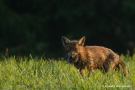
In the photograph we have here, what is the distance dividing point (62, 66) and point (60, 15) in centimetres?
1402

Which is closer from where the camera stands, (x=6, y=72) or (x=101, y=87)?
(x=101, y=87)

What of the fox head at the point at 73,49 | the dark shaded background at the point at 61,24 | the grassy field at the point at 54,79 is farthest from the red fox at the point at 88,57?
the dark shaded background at the point at 61,24

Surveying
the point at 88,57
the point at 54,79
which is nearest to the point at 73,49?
the point at 88,57

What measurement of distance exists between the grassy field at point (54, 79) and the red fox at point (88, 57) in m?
0.12

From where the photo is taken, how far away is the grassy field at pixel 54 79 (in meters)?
8.73

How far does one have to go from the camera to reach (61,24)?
84.8ft

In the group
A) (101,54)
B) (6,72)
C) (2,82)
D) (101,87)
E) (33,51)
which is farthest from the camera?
(33,51)

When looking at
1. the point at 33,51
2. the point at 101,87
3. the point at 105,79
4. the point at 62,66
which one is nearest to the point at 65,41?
the point at 62,66

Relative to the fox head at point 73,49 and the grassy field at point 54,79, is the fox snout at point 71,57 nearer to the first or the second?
the fox head at point 73,49

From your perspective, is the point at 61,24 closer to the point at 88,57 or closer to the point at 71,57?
the point at 88,57

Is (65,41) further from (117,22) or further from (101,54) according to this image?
(117,22)

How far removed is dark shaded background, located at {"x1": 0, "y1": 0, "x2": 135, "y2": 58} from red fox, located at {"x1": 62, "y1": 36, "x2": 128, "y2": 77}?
1312 cm

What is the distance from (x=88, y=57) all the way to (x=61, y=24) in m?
15.3

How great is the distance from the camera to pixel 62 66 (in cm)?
1080
